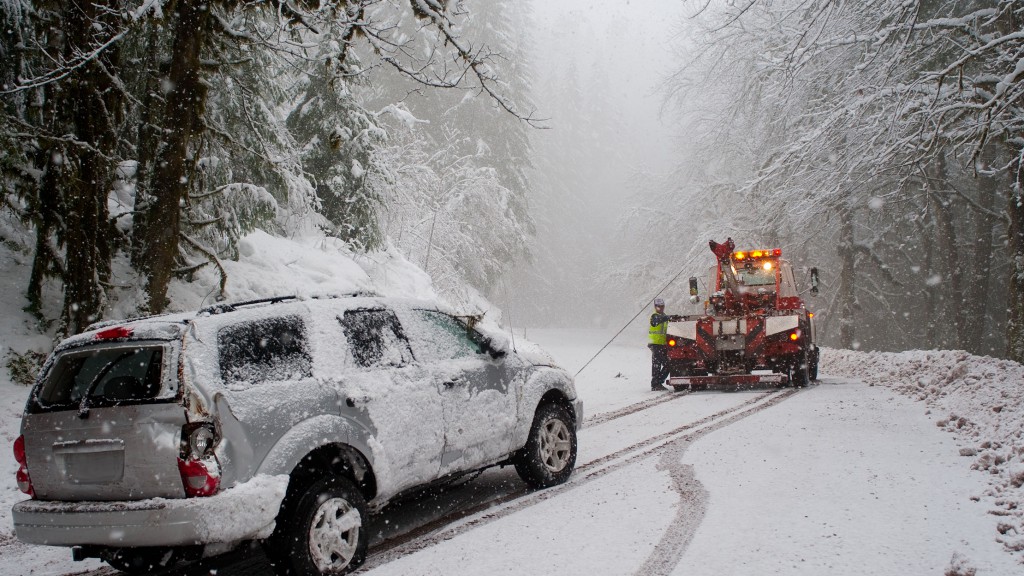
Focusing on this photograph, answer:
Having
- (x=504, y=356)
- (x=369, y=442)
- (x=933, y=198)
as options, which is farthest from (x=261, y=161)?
(x=933, y=198)

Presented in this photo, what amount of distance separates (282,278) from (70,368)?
887cm

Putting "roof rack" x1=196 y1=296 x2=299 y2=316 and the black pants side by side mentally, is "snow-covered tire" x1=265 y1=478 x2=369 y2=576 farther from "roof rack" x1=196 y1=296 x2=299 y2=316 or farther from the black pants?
the black pants

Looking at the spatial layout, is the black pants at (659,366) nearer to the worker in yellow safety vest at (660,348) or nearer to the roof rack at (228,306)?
the worker in yellow safety vest at (660,348)

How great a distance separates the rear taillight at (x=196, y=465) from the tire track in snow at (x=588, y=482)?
1183 mm

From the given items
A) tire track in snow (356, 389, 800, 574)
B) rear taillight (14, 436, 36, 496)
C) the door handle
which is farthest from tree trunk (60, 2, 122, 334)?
tire track in snow (356, 389, 800, 574)

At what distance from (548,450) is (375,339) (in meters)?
2.19

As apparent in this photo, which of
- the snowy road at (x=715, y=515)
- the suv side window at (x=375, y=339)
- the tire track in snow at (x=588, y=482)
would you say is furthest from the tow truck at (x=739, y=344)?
the suv side window at (x=375, y=339)

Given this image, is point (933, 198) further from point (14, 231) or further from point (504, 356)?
point (14, 231)

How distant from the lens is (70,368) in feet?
14.4

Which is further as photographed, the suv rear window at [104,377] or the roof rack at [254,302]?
the roof rack at [254,302]

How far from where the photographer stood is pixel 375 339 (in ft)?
17.1

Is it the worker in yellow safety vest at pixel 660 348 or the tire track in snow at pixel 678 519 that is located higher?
the worker in yellow safety vest at pixel 660 348

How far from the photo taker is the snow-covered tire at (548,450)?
633 centimetres

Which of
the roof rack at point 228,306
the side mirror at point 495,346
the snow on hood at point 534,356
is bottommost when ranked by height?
the snow on hood at point 534,356
